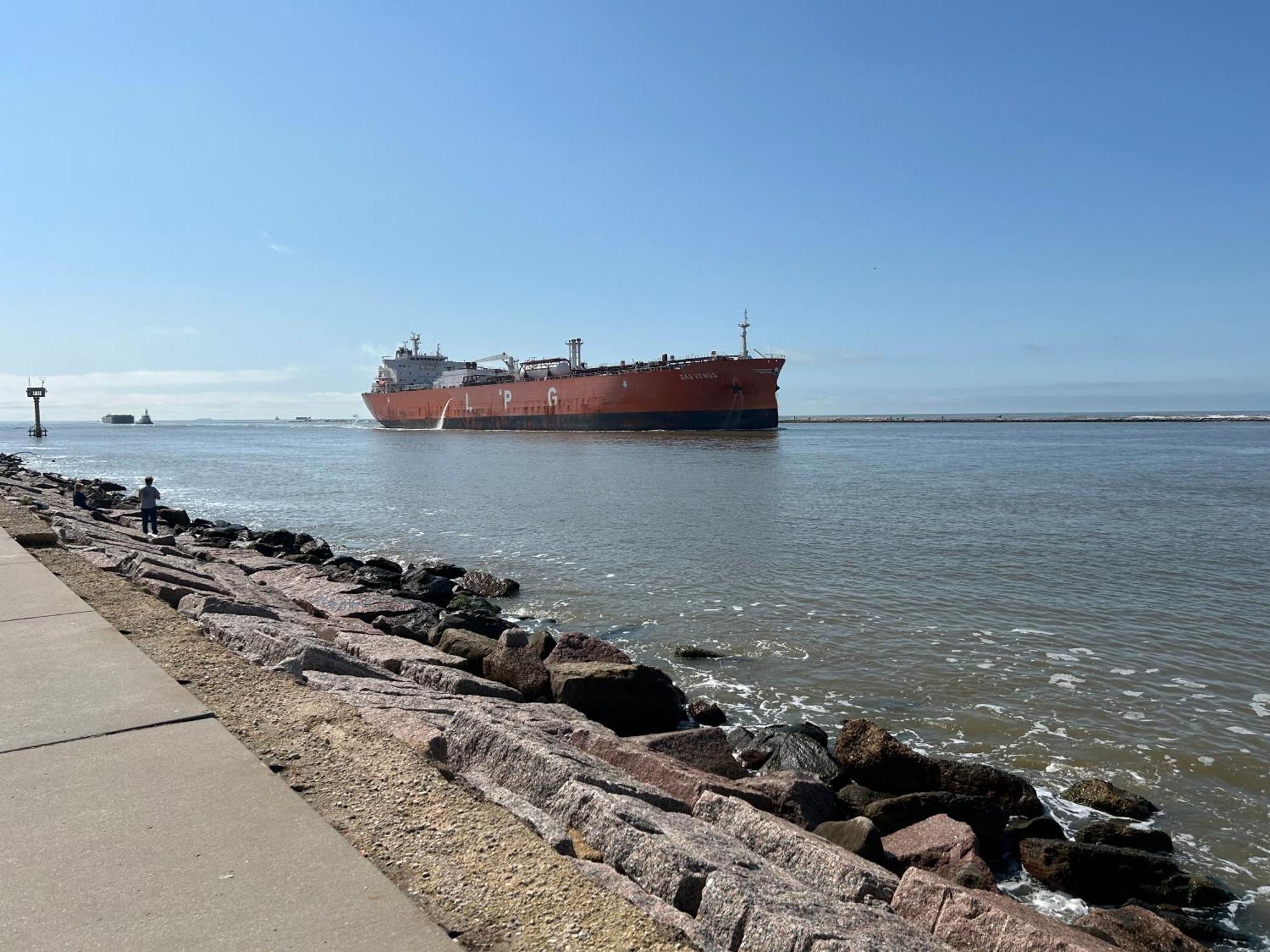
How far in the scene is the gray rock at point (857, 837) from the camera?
4133 mm

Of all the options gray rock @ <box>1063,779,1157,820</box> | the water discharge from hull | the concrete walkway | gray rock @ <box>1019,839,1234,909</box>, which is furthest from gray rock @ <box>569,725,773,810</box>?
the water discharge from hull

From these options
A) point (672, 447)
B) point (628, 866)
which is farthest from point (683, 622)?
point (672, 447)

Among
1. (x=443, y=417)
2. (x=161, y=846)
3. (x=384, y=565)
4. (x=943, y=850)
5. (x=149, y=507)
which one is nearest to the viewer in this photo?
(x=161, y=846)

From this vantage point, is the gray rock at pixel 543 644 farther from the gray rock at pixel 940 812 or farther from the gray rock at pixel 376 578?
the gray rock at pixel 376 578

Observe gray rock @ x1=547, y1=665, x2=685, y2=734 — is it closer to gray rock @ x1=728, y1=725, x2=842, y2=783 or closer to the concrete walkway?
gray rock @ x1=728, y1=725, x2=842, y2=783

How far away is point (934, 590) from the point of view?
38.3 ft

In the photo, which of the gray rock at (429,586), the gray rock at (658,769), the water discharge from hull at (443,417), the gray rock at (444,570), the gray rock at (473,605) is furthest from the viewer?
the water discharge from hull at (443,417)

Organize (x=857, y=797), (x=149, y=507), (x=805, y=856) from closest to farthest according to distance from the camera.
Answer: (x=805, y=856) < (x=857, y=797) < (x=149, y=507)

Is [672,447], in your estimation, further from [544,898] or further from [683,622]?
[544,898]

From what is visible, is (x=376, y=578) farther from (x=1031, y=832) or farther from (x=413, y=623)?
(x=1031, y=832)

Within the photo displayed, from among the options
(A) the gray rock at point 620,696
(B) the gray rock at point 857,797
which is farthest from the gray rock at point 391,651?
(B) the gray rock at point 857,797

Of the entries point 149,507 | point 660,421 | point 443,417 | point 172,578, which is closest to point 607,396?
point 660,421

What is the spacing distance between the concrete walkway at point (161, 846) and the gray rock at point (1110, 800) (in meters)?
5.14

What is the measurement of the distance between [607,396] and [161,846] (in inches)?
2289
